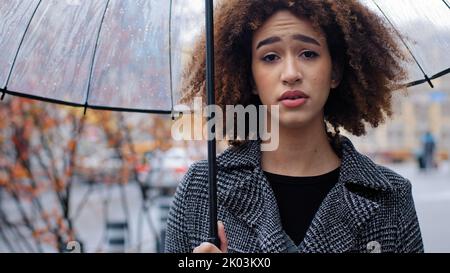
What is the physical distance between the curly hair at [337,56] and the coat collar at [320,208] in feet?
0.60

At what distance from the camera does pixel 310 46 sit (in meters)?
2.27

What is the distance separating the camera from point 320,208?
2270 millimetres

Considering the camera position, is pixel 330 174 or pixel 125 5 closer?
pixel 330 174

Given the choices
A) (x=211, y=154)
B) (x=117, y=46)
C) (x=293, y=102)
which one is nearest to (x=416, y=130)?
(x=117, y=46)

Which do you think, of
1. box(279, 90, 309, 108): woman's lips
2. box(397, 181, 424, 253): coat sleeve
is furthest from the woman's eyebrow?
box(397, 181, 424, 253): coat sleeve

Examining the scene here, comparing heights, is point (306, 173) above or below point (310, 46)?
below

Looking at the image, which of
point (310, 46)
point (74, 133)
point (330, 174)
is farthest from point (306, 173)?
point (74, 133)

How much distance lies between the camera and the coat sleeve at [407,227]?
7.39 ft

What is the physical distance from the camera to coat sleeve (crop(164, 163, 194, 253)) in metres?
2.33

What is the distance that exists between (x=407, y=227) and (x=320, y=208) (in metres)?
0.30

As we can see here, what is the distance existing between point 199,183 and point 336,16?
0.74m

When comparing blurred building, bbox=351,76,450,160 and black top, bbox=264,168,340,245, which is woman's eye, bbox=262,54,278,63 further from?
blurred building, bbox=351,76,450,160

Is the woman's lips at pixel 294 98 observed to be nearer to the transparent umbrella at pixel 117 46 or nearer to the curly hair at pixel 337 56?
the curly hair at pixel 337 56

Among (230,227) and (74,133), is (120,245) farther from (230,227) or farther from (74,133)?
(230,227)
